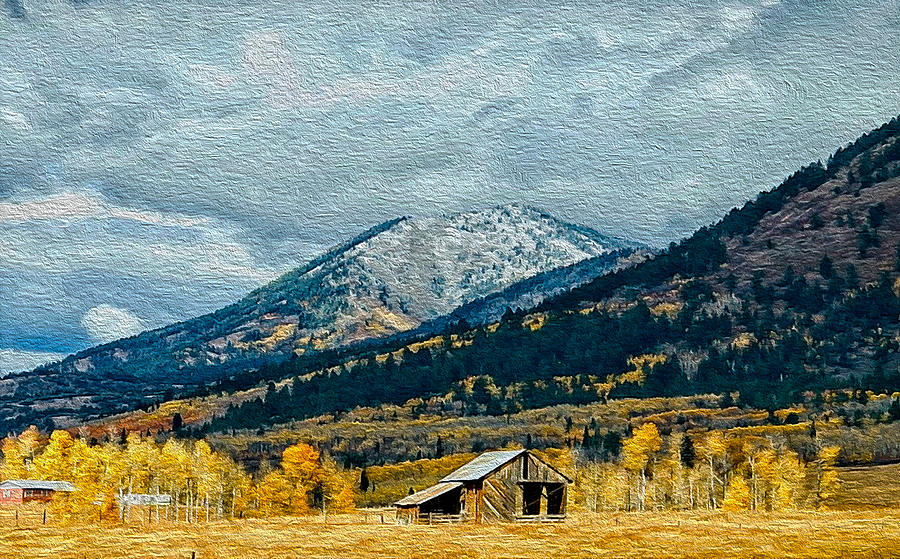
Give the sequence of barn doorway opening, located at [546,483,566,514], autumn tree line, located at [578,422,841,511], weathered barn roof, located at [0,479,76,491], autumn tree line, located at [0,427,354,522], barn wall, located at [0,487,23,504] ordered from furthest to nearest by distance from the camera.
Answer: barn wall, located at [0,487,23,504] → weathered barn roof, located at [0,479,76,491] → autumn tree line, located at [578,422,841,511] → autumn tree line, located at [0,427,354,522] → barn doorway opening, located at [546,483,566,514]

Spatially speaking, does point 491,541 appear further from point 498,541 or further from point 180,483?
point 180,483

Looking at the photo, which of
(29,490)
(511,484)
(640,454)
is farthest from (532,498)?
(29,490)

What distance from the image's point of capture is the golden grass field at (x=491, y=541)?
5766cm

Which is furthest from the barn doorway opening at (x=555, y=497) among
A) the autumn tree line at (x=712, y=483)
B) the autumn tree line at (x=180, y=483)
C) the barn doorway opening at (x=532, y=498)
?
the autumn tree line at (x=180, y=483)

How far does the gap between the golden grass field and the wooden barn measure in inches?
339

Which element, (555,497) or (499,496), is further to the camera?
(555,497)

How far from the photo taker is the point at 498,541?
2731 inches

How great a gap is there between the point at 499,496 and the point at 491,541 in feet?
103

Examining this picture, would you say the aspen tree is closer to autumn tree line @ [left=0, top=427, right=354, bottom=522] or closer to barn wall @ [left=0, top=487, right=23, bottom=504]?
autumn tree line @ [left=0, top=427, right=354, bottom=522]

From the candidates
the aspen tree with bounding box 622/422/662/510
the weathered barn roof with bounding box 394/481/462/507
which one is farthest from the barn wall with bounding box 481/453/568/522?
the aspen tree with bounding box 622/422/662/510

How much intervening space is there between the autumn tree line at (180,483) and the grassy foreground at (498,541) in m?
58.4

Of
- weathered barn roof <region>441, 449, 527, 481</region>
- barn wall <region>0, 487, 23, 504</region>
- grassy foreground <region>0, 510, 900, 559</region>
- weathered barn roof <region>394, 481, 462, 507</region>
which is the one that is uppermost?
weathered barn roof <region>441, 449, 527, 481</region>

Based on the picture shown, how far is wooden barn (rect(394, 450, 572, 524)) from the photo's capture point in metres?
100

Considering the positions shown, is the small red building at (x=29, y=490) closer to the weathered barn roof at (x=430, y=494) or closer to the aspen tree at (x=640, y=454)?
the weathered barn roof at (x=430, y=494)
